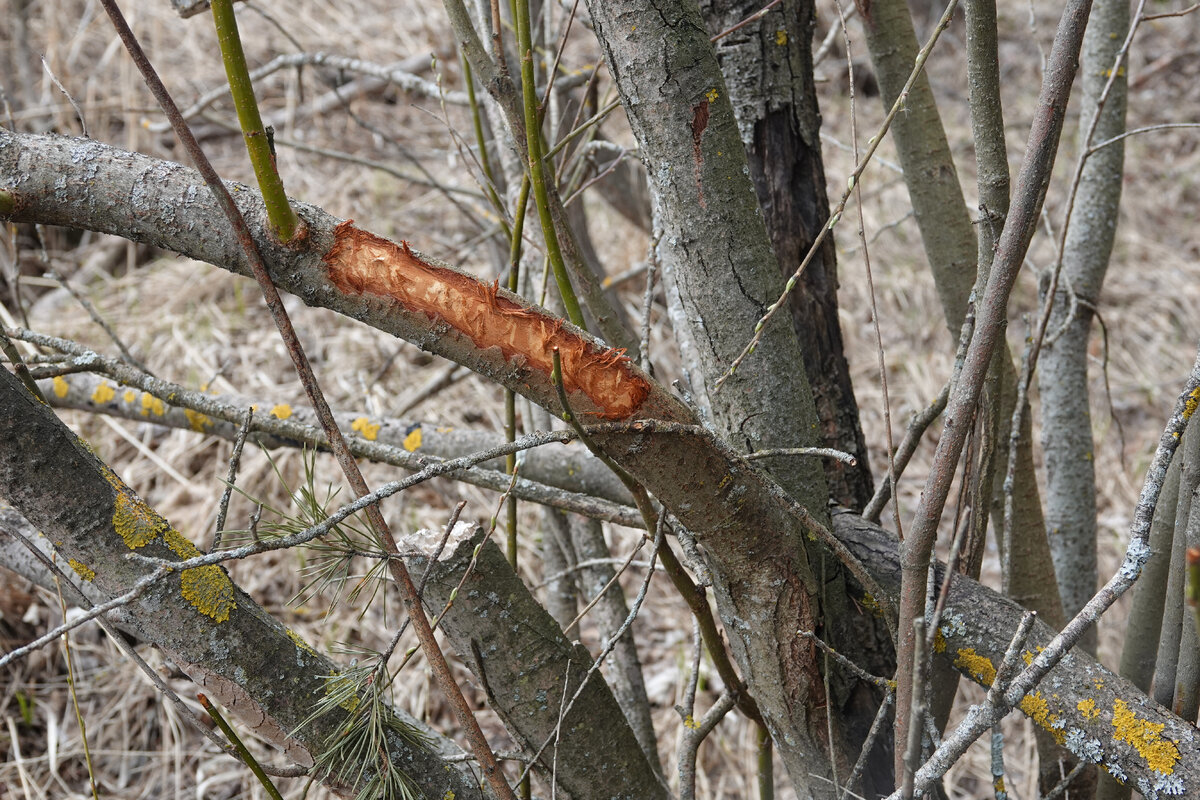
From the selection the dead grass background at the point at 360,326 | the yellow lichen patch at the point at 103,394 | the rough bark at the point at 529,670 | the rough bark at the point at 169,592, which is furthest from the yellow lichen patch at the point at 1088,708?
the yellow lichen patch at the point at 103,394

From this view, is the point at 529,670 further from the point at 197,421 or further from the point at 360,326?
the point at 360,326

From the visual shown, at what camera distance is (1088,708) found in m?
0.97

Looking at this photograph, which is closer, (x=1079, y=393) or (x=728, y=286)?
(x=728, y=286)

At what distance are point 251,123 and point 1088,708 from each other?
1072 millimetres

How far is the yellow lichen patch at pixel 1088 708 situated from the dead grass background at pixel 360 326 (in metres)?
0.88

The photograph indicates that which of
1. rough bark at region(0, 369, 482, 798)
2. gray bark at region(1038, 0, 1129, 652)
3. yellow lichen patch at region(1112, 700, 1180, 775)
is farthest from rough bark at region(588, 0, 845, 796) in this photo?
gray bark at region(1038, 0, 1129, 652)

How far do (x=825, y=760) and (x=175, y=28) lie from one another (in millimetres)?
5466

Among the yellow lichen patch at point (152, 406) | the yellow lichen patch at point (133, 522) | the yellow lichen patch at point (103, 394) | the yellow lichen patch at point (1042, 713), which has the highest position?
the yellow lichen patch at point (103, 394)

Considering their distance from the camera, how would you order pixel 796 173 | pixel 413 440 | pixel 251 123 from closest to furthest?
pixel 251 123
pixel 796 173
pixel 413 440

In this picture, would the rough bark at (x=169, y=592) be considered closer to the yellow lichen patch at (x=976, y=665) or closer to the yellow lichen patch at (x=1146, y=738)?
the yellow lichen patch at (x=976, y=665)

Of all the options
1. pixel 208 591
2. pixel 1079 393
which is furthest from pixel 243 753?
pixel 1079 393

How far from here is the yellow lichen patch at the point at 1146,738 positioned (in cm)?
92

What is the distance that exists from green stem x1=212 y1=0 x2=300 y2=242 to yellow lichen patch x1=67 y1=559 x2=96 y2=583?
0.43m

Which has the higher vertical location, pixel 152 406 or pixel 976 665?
pixel 152 406
